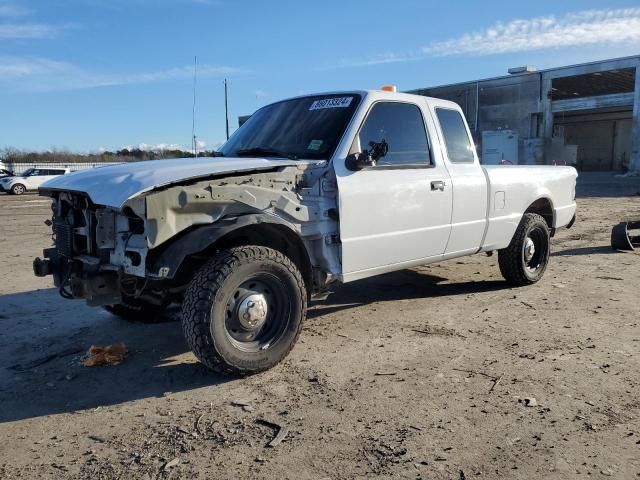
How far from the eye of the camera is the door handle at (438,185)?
523cm

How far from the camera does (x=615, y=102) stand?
33.3 meters

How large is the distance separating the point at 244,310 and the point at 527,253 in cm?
417

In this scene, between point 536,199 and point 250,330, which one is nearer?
point 250,330

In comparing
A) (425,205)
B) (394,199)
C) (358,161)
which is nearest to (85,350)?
(358,161)

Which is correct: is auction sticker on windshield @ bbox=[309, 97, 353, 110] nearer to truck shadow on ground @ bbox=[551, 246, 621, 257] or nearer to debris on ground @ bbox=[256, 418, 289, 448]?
debris on ground @ bbox=[256, 418, 289, 448]

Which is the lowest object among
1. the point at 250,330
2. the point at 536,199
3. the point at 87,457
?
the point at 87,457

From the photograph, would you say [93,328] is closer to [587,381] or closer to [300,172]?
[300,172]

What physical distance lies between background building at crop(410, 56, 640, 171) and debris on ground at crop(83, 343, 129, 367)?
31.7m

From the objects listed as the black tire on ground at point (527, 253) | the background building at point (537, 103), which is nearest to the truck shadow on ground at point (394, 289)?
the black tire on ground at point (527, 253)

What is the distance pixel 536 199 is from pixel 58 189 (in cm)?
528

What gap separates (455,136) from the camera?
5.77 m

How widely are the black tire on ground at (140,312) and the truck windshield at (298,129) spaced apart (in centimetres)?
166

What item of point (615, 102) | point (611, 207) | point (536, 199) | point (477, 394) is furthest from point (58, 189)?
point (615, 102)

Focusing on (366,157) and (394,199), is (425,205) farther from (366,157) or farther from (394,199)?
(366,157)
